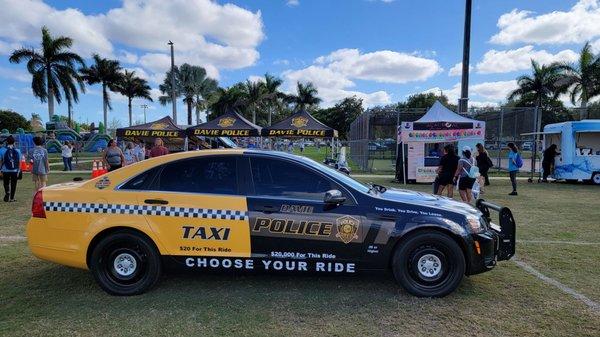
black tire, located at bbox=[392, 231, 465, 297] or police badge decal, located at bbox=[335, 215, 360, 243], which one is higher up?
police badge decal, located at bbox=[335, 215, 360, 243]

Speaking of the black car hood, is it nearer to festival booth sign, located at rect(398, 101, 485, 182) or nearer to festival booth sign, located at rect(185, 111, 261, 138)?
festival booth sign, located at rect(398, 101, 485, 182)

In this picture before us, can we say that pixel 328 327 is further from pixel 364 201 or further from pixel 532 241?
pixel 532 241

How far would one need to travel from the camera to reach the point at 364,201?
13.9ft

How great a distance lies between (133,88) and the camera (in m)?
55.7

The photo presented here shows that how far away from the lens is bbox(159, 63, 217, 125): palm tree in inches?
2135

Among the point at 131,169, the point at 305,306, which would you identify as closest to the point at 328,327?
the point at 305,306

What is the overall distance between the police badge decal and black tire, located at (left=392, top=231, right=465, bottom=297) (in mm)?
484

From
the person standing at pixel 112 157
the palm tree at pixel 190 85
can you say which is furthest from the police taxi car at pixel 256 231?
the palm tree at pixel 190 85

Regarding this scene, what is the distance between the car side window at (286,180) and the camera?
428 cm

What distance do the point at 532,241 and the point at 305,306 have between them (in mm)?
4452

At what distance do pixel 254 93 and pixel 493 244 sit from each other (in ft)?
188

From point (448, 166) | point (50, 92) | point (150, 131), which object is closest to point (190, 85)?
point (50, 92)

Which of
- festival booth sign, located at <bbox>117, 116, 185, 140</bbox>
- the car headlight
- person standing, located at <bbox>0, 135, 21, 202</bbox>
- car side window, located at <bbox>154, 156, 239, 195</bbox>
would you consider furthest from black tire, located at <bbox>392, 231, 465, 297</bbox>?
festival booth sign, located at <bbox>117, 116, 185, 140</bbox>

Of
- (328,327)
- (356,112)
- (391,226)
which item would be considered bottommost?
(328,327)
